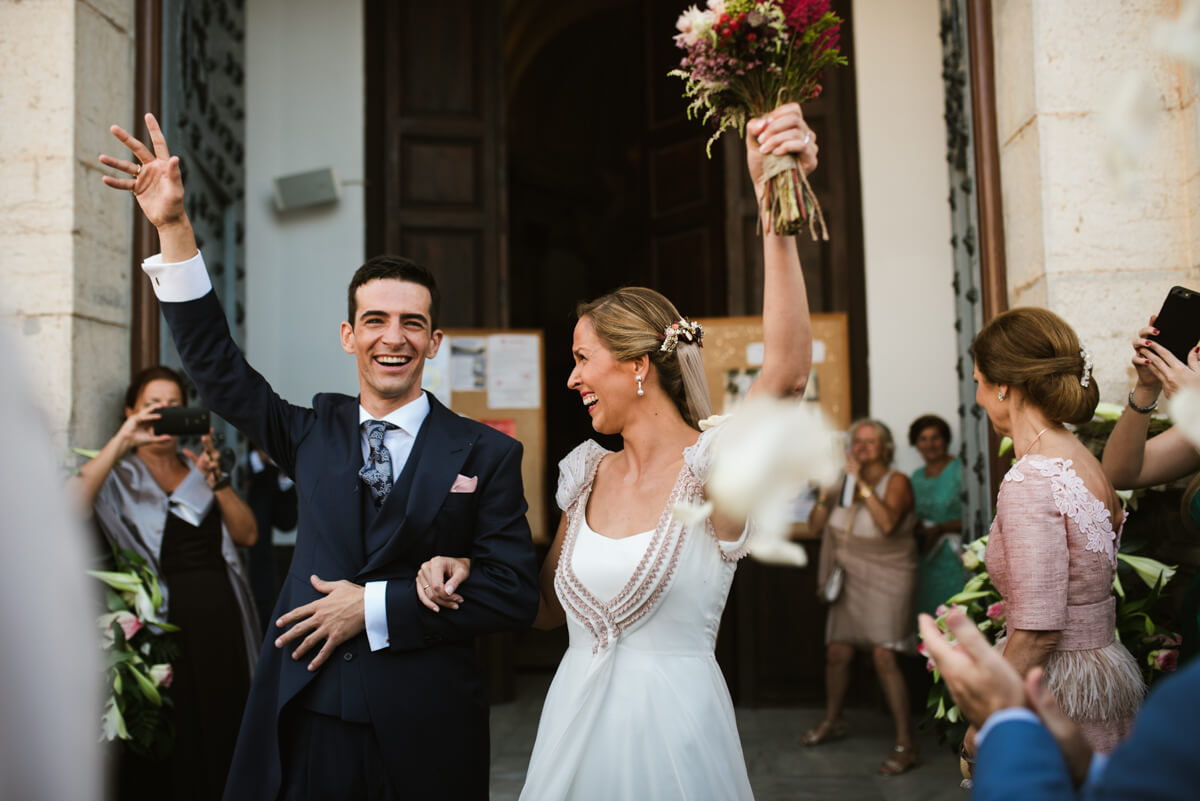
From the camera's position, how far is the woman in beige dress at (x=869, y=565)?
5.17m

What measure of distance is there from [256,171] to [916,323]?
14.1ft

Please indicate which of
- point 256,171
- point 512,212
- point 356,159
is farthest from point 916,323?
point 512,212

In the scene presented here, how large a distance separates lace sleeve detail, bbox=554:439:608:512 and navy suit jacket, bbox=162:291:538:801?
0.55ft

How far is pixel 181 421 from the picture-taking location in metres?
3.44

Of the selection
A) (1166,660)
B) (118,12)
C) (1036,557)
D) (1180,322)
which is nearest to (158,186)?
(1036,557)

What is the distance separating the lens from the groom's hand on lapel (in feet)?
6.50

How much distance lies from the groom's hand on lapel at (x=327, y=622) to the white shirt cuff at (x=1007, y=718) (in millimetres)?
1261

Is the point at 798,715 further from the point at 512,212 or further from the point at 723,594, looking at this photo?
the point at 512,212

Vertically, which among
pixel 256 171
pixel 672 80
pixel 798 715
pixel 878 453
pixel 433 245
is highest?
pixel 672 80

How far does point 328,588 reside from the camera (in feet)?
6.67

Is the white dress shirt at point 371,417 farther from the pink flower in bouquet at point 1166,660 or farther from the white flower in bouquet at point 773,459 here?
the pink flower in bouquet at point 1166,660

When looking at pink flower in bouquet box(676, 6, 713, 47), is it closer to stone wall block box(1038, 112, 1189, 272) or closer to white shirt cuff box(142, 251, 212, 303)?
white shirt cuff box(142, 251, 212, 303)

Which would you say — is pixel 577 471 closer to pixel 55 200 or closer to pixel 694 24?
pixel 694 24

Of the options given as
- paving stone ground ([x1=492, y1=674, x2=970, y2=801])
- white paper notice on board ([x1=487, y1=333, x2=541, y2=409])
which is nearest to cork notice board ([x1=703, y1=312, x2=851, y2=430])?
white paper notice on board ([x1=487, y1=333, x2=541, y2=409])
